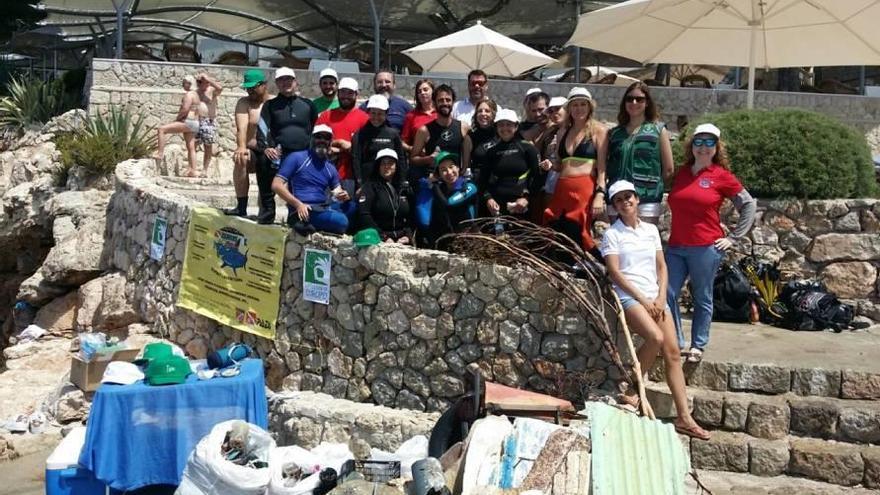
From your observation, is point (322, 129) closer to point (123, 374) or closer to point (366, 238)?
point (366, 238)

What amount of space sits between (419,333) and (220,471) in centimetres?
220

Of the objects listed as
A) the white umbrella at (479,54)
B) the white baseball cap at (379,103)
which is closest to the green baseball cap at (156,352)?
the white baseball cap at (379,103)

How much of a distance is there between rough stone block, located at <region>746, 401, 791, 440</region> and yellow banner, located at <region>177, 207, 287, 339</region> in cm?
438

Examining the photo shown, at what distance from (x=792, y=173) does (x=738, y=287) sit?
4.75ft

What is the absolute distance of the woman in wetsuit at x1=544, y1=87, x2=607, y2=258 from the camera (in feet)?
28.0

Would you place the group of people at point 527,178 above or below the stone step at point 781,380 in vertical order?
above

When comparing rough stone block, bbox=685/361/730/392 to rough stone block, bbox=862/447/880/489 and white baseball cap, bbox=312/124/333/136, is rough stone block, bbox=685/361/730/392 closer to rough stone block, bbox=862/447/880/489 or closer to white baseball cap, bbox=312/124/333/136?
rough stone block, bbox=862/447/880/489

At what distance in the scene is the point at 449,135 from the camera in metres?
9.34

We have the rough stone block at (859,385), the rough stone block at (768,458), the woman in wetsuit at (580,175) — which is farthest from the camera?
the woman in wetsuit at (580,175)

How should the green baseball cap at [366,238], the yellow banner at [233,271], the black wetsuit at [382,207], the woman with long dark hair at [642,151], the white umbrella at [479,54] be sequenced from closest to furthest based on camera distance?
the woman with long dark hair at [642,151]
the green baseball cap at [366,238]
the black wetsuit at [382,207]
the yellow banner at [233,271]
the white umbrella at [479,54]

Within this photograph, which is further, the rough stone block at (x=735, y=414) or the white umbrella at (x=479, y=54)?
the white umbrella at (x=479, y=54)

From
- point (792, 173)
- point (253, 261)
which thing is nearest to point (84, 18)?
point (253, 261)

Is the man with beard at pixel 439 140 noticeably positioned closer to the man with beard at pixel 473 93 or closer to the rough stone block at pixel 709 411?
the man with beard at pixel 473 93

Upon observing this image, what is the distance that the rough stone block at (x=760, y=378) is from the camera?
7.94 meters
